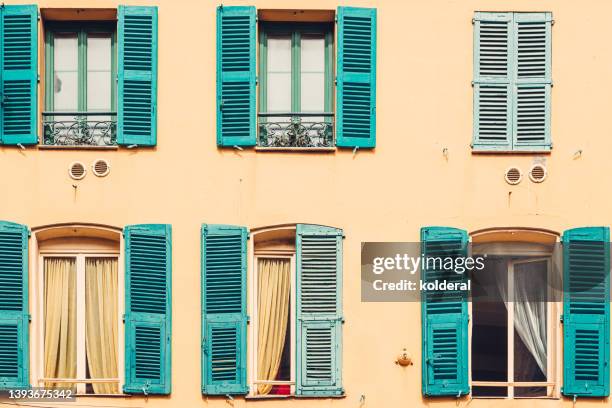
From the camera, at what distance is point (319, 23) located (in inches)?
679

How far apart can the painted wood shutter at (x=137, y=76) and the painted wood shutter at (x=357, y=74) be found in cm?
222

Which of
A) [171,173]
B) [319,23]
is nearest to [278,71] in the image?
[319,23]

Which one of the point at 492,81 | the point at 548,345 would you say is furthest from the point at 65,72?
the point at 548,345

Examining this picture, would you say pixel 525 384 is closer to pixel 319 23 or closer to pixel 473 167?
pixel 473 167

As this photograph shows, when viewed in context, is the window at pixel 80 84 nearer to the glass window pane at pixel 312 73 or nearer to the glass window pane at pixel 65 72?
the glass window pane at pixel 65 72

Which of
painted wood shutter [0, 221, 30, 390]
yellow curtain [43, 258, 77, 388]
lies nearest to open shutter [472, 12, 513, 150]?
yellow curtain [43, 258, 77, 388]

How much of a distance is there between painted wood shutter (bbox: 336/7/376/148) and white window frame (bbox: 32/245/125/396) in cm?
316

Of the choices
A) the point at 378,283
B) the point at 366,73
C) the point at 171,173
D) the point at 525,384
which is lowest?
the point at 525,384

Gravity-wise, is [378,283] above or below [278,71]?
below

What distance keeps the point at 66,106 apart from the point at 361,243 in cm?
398

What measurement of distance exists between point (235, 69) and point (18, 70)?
2594 millimetres

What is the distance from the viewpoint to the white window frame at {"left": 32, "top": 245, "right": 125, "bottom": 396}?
16750 mm

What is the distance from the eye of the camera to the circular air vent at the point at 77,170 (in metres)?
16.6

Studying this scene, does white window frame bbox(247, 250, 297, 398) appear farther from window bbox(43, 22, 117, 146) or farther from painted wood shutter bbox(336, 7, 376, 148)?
window bbox(43, 22, 117, 146)
